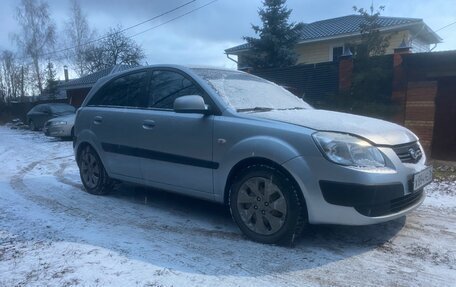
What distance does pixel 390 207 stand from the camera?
351 cm

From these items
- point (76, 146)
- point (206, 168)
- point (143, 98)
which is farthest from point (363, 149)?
point (76, 146)

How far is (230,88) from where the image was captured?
4.43m

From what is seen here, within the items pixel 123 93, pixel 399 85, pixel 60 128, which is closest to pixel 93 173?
pixel 123 93

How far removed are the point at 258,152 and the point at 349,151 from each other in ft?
2.64

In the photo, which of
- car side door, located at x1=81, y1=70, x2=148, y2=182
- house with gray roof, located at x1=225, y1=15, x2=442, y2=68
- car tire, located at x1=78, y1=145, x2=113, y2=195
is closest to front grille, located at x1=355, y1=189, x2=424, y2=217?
car side door, located at x1=81, y1=70, x2=148, y2=182

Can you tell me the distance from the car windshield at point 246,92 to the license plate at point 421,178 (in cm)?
154

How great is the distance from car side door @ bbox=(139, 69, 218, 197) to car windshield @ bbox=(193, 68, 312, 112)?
0.23m

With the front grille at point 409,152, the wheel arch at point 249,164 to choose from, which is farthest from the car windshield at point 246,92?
the front grille at point 409,152

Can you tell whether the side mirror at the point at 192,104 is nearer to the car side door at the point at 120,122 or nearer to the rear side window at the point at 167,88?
the rear side window at the point at 167,88

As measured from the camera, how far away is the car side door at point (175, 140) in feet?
13.6

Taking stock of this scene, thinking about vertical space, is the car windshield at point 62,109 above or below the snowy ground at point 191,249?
above

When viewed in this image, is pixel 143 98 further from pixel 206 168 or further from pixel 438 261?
pixel 438 261

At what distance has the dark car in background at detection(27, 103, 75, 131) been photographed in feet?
59.6

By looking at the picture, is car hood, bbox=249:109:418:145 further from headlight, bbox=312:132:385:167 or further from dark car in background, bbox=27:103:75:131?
dark car in background, bbox=27:103:75:131
